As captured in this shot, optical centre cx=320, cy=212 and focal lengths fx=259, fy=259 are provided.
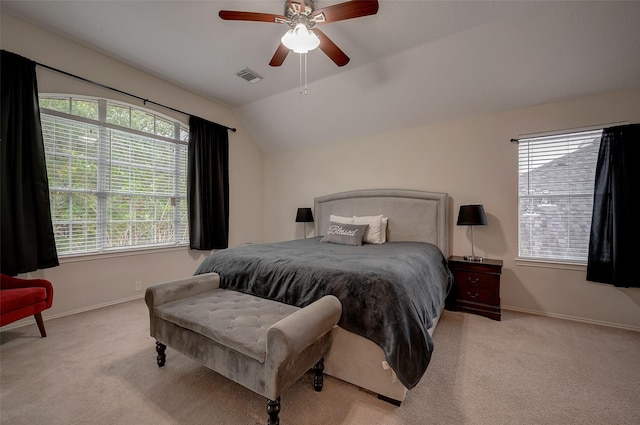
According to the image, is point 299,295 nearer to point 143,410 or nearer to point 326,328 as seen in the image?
point 326,328

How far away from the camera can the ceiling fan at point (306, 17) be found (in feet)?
6.15

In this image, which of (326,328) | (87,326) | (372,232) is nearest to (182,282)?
(326,328)

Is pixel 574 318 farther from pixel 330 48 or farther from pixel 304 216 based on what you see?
pixel 330 48

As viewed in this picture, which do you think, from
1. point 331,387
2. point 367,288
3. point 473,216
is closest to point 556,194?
point 473,216

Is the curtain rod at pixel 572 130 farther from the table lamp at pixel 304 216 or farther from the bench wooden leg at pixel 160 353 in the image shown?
the bench wooden leg at pixel 160 353

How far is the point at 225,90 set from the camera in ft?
13.2

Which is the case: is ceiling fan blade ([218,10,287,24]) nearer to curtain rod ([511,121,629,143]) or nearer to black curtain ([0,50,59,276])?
black curtain ([0,50,59,276])

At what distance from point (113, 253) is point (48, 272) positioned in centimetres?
59

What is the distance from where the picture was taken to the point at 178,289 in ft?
6.69

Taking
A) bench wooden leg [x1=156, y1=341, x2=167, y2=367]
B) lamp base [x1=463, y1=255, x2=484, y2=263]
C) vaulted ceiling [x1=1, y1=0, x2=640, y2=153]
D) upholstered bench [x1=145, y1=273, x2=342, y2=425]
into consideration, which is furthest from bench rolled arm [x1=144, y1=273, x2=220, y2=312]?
lamp base [x1=463, y1=255, x2=484, y2=263]

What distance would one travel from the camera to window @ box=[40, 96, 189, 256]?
2904 mm

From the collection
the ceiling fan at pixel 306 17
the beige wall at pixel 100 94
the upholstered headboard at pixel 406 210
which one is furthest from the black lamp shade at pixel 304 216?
the ceiling fan at pixel 306 17

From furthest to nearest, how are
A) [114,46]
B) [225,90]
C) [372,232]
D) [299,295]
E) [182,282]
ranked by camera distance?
[225,90] < [372,232] < [114,46] < [182,282] < [299,295]

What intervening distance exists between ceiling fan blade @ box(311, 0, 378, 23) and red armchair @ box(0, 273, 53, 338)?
330 centimetres
